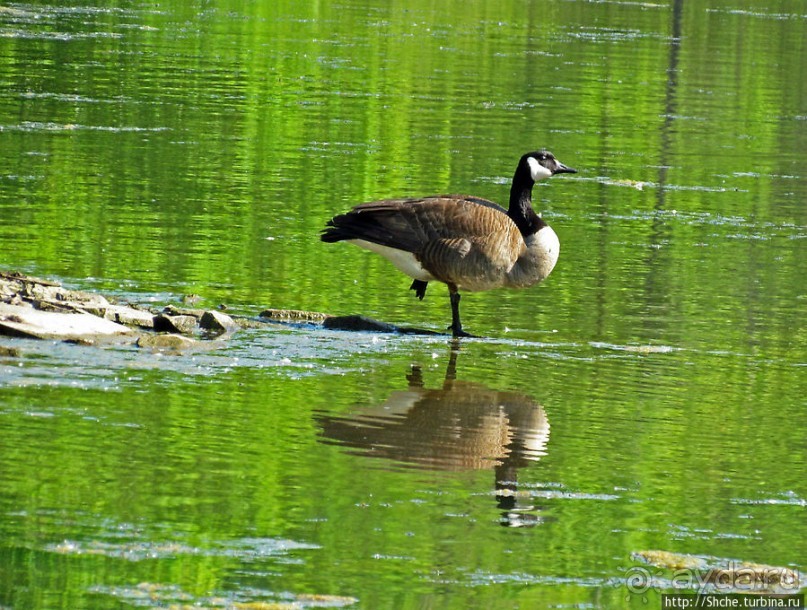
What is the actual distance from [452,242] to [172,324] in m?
2.58

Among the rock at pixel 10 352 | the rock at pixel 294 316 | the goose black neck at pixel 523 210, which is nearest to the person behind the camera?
the rock at pixel 10 352

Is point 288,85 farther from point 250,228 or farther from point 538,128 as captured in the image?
point 250,228

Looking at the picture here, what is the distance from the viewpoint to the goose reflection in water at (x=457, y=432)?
949cm

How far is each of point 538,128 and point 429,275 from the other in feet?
48.0

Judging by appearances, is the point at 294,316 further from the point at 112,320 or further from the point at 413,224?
the point at 112,320

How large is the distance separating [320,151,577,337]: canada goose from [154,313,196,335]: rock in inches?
68.0

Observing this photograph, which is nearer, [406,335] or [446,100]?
[406,335]

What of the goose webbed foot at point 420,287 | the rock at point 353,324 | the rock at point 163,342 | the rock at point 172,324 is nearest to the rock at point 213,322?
the rock at point 172,324

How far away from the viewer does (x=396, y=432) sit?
401 inches

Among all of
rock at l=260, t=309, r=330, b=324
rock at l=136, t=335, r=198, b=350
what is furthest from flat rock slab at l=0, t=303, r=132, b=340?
rock at l=260, t=309, r=330, b=324

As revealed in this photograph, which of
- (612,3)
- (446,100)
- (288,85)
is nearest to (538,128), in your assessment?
(446,100)

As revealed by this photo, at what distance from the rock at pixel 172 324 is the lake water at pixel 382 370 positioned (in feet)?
1.45

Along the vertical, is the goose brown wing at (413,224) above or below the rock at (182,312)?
above

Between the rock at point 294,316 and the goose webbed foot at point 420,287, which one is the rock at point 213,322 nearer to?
the rock at point 294,316
